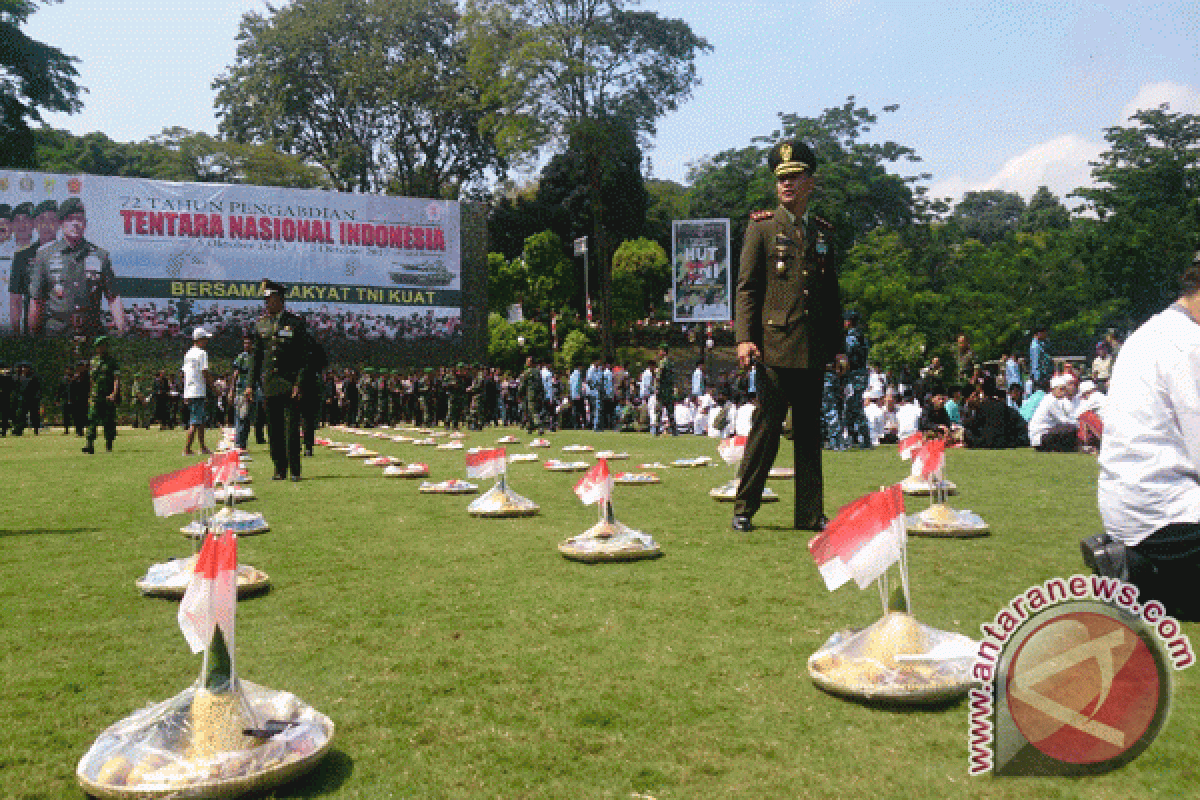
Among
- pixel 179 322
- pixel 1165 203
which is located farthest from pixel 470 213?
pixel 1165 203

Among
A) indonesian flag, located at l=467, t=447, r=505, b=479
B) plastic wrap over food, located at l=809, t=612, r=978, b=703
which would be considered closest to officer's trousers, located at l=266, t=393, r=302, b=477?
indonesian flag, located at l=467, t=447, r=505, b=479

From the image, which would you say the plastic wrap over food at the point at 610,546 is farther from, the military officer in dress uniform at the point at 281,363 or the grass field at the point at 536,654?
the military officer in dress uniform at the point at 281,363

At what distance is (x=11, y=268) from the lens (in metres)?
28.4

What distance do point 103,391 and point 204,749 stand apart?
15.0 meters

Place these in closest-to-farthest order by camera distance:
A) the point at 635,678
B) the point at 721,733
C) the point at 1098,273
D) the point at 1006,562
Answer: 1. the point at 721,733
2. the point at 635,678
3. the point at 1006,562
4. the point at 1098,273

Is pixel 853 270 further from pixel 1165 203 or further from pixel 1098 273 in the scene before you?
pixel 1165 203

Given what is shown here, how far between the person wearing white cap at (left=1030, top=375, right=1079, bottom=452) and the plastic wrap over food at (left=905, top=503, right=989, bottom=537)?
10375 mm

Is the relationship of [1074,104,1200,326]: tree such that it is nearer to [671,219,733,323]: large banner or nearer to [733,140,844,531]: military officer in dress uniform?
[671,219,733,323]: large banner

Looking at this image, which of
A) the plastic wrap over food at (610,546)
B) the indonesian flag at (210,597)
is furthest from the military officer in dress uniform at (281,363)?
the indonesian flag at (210,597)

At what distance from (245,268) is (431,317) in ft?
20.9

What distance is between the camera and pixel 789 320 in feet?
19.8

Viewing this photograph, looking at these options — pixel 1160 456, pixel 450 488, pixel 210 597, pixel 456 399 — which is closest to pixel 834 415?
pixel 450 488

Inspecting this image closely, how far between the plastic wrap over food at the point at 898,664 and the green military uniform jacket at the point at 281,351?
836cm

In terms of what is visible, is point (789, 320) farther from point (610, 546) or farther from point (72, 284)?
point (72, 284)
